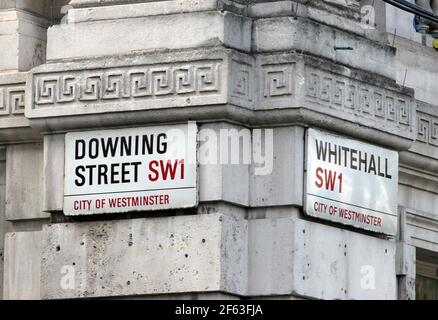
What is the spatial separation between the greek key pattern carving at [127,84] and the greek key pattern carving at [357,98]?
96 cm

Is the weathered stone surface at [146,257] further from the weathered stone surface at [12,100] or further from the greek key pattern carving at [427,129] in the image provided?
the greek key pattern carving at [427,129]

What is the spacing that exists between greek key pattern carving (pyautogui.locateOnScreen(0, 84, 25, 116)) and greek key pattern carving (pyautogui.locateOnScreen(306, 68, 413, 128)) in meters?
2.96

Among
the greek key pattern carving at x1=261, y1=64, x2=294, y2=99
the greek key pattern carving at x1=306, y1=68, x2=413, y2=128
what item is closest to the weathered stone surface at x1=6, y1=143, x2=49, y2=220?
the greek key pattern carving at x1=261, y1=64, x2=294, y2=99

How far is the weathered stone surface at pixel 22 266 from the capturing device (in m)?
24.1

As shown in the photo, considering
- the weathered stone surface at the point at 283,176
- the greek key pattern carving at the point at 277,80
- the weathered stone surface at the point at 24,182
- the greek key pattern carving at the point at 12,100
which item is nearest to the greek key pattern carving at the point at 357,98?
the greek key pattern carving at the point at 277,80

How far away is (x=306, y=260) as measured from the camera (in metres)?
23.1

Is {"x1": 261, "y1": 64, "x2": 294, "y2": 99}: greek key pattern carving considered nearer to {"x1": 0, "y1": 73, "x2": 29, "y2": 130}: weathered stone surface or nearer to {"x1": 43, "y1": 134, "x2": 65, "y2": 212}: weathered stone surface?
{"x1": 43, "y1": 134, "x2": 65, "y2": 212}: weathered stone surface

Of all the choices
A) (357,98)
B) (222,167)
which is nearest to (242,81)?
(222,167)

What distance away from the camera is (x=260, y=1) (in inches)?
931

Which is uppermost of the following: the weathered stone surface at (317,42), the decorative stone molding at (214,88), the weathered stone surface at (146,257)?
the weathered stone surface at (317,42)

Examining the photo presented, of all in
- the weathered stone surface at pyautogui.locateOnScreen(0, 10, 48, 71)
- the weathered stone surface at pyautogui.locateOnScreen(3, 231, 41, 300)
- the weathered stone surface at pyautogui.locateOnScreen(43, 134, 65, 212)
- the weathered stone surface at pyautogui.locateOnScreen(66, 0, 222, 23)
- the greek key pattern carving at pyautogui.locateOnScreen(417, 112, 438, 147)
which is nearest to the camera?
the weathered stone surface at pyautogui.locateOnScreen(66, 0, 222, 23)

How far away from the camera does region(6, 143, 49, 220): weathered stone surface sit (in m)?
24.3
